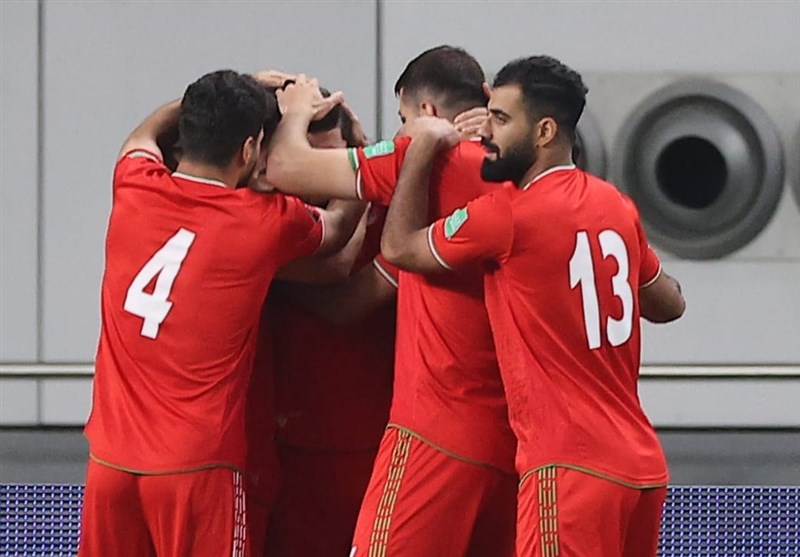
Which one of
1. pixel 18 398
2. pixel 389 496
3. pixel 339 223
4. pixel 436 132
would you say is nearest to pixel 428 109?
pixel 436 132

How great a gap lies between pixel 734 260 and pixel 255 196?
121 centimetres

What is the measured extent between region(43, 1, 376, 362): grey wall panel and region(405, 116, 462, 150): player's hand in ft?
2.22

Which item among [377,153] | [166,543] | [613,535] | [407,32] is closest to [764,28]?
[407,32]

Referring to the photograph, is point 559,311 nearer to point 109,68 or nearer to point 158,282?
point 158,282

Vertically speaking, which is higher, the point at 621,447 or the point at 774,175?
the point at 774,175

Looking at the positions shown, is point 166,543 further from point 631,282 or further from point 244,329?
point 631,282

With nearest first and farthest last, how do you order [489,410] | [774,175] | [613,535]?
[613,535], [489,410], [774,175]

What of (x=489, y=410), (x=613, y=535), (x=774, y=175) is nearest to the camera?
(x=613, y=535)

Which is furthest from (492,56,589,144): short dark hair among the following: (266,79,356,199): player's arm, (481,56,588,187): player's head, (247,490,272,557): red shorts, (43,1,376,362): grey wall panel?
(247,490,272,557): red shorts

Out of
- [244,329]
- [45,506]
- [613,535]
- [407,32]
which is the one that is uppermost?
[407,32]

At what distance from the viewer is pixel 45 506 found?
12.6 ft

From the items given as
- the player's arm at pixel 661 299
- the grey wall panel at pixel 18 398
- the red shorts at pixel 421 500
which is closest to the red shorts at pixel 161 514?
the red shorts at pixel 421 500

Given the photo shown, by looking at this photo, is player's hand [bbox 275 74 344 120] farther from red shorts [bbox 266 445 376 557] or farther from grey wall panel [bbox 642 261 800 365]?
grey wall panel [bbox 642 261 800 365]

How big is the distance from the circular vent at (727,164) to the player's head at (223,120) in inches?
38.7
